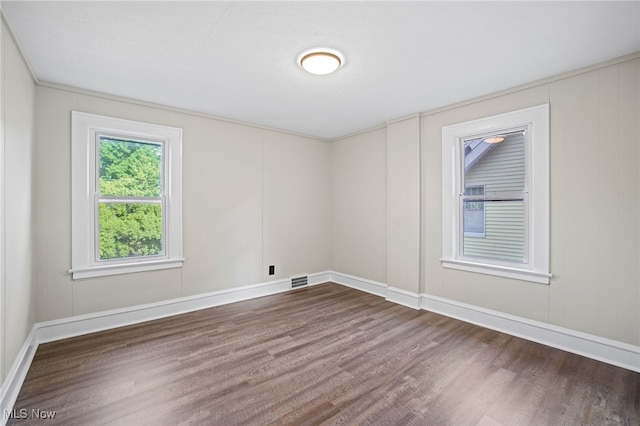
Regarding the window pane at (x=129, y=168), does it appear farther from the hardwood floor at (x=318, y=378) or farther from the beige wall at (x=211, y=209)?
the hardwood floor at (x=318, y=378)

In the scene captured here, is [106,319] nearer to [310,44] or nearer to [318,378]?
[318,378]

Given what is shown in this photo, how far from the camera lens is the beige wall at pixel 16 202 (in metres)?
1.98

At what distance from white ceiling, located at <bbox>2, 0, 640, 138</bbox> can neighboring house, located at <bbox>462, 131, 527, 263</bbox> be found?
65 cm

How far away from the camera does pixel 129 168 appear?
3410mm

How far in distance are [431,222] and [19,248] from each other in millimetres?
4141

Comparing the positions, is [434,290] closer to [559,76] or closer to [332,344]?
[332,344]

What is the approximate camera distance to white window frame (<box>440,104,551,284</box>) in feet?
9.39

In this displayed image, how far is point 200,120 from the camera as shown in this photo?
388 centimetres

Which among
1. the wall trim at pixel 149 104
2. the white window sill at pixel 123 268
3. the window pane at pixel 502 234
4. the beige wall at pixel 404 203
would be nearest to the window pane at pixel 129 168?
the wall trim at pixel 149 104

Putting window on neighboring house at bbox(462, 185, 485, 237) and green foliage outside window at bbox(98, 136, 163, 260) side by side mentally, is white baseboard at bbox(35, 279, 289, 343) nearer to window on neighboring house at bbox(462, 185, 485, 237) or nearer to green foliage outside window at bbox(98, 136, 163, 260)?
green foliage outside window at bbox(98, 136, 163, 260)

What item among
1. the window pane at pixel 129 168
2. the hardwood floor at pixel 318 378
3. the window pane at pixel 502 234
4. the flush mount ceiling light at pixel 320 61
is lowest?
the hardwood floor at pixel 318 378

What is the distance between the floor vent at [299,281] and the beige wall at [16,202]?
10.0 feet

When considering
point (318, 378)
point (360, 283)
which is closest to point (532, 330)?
point (318, 378)

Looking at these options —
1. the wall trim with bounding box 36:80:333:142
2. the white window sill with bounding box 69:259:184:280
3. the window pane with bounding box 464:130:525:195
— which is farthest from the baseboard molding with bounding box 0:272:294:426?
the window pane with bounding box 464:130:525:195
